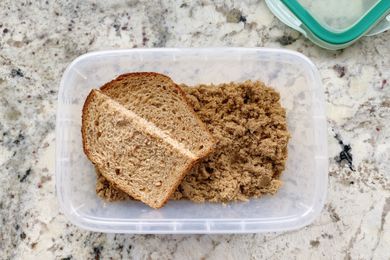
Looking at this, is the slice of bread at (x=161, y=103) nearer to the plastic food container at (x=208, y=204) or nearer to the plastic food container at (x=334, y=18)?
the plastic food container at (x=208, y=204)

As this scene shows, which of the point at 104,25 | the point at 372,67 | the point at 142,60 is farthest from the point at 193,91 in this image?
the point at 372,67

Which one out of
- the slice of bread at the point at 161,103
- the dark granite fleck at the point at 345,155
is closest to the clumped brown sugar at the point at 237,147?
the slice of bread at the point at 161,103

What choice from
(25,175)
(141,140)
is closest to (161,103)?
(141,140)

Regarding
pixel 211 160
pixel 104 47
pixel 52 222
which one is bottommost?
pixel 52 222

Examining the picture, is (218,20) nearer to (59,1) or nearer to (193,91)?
(193,91)

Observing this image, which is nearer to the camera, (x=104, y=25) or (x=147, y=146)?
(x=147, y=146)

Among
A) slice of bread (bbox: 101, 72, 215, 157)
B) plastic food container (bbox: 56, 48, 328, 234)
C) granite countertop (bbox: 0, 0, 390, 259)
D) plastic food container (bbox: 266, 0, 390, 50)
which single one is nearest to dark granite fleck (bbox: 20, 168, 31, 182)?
granite countertop (bbox: 0, 0, 390, 259)
